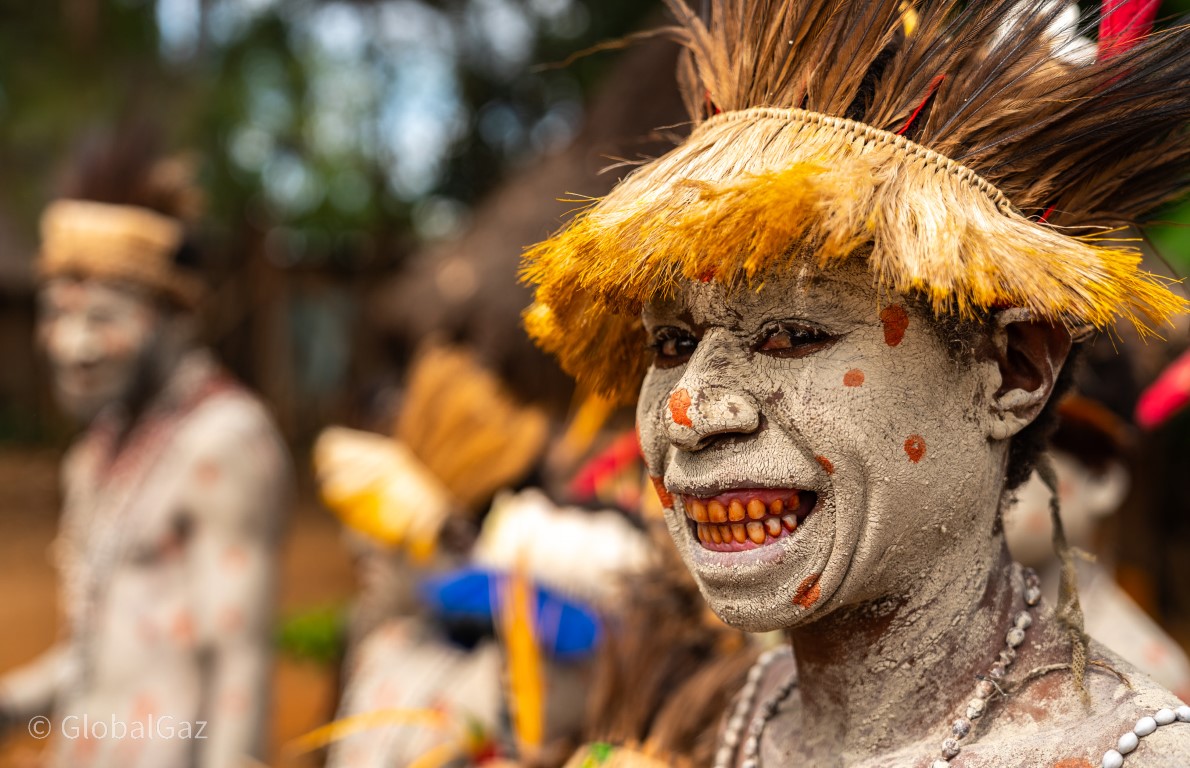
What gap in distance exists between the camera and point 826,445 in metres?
1.36

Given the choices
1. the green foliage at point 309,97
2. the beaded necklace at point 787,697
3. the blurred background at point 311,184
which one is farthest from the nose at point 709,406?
the green foliage at point 309,97

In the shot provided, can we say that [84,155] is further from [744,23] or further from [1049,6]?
[1049,6]

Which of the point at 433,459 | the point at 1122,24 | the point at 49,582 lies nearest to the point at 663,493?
the point at 1122,24

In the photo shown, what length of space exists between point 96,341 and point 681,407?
2577 mm

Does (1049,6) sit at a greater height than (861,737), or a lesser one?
greater

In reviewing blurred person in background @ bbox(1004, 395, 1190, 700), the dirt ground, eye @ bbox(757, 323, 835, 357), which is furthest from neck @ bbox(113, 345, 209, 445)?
eye @ bbox(757, 323, 835, 357)

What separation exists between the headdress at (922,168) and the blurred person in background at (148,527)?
2.10m

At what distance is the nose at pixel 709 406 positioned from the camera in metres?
1.37

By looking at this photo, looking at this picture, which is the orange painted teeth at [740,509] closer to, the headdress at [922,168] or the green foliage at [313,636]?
the headdress at [922,168]

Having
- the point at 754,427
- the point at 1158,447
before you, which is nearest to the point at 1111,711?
the point at 754,427

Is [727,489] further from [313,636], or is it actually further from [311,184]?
[311,184]

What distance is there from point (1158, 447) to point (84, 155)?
675 centimetres

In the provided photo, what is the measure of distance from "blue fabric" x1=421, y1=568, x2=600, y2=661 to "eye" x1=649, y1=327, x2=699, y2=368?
4.06 ft

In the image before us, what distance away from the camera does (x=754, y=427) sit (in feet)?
4.50
